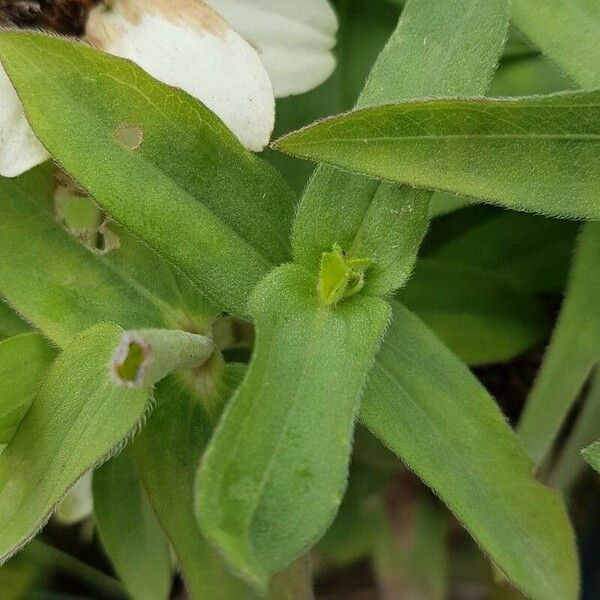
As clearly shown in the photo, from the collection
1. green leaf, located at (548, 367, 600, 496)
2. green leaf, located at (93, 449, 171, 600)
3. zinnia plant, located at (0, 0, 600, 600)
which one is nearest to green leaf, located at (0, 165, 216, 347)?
zinnia plant, located at (0, 0, 600, 600)

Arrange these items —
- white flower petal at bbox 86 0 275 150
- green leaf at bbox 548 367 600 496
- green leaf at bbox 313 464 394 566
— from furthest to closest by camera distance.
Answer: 1. green leaf at bbox 313 464 394 566
2. green leaf at bbox 548 367 600 496
3. white flower petal at bbox 86 0 275 150

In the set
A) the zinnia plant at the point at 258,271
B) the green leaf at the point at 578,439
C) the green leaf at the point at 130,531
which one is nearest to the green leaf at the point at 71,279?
the zinnia plant at the point at 258,271

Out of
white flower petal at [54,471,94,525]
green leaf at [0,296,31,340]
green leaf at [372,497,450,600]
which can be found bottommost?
green leaf at [372,497,450,600]

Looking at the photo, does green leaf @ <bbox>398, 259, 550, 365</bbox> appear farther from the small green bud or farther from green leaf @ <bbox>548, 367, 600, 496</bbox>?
the small green bud

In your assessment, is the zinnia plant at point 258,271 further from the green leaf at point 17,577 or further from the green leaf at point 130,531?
the green leaf at point 17,577

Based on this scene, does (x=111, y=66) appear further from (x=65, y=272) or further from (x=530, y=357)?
(x=530, y=357)

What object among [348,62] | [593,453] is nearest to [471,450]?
[593,453]
